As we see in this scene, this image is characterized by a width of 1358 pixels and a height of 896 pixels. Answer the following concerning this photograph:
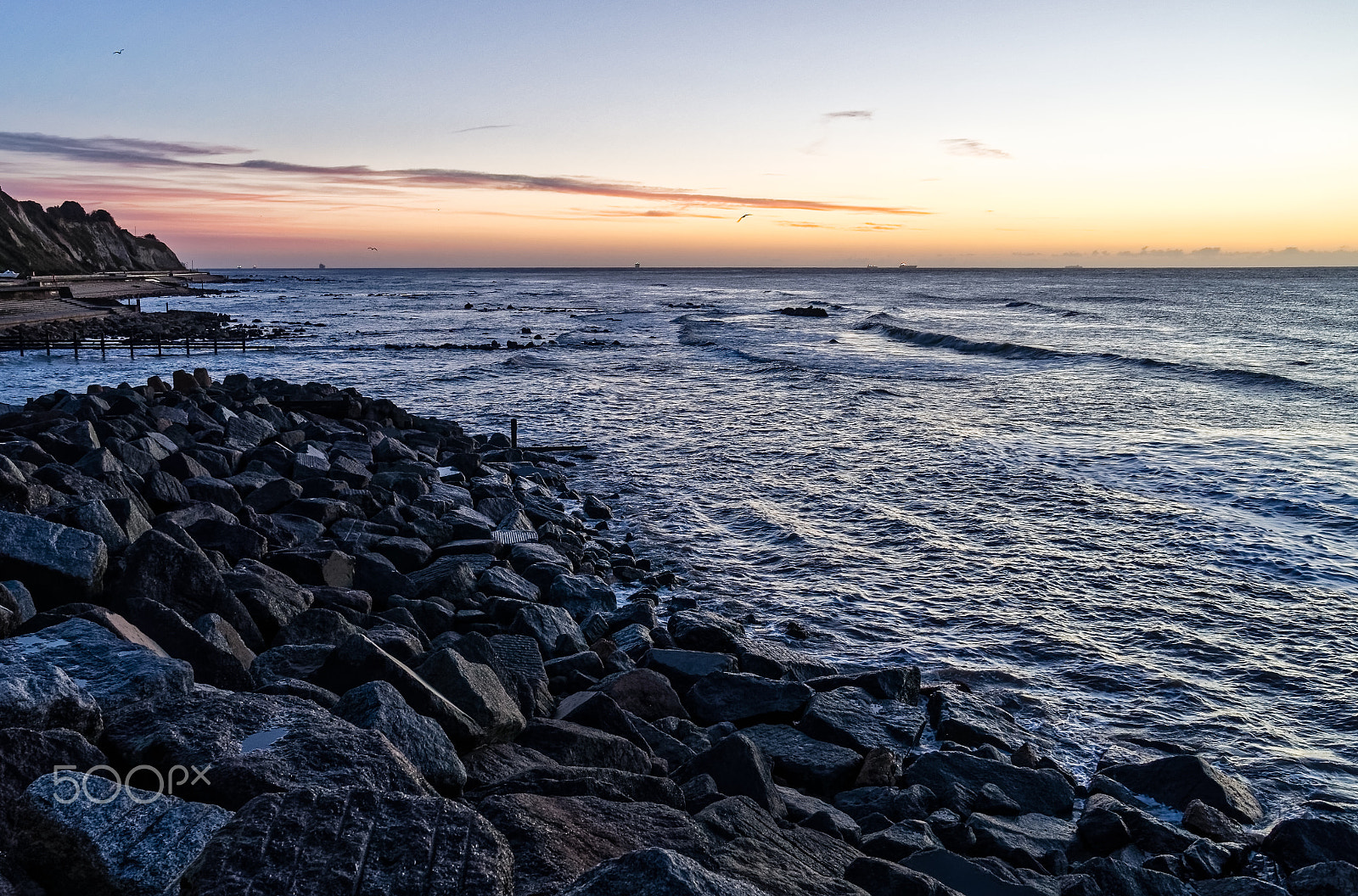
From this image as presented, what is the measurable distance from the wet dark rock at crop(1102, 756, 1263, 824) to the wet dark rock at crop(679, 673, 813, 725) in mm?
2479

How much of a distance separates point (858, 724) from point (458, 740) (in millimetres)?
3600

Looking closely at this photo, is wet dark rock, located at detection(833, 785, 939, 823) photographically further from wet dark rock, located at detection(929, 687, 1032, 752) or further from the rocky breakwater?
wet dark rock, located at detection(929, 687, 1032, 752)

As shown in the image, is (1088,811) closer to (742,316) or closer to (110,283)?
(742,316)

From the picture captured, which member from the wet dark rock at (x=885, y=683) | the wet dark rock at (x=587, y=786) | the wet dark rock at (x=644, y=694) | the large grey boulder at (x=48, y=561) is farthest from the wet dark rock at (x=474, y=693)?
the wet dark rock at (x=885, y=683)

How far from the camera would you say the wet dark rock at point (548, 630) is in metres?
7.93

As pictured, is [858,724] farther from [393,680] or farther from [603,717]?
[393,680]

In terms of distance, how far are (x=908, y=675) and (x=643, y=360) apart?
3345 cm

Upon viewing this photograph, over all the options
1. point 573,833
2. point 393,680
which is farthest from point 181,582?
point 573,833

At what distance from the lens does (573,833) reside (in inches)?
136

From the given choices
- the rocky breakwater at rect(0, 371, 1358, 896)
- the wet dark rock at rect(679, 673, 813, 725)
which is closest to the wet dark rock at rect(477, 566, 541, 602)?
the rocky breakwater at rect(0, 371, 1358, 896)

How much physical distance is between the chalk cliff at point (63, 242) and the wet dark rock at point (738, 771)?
339 feet

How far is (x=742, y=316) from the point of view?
246 ft

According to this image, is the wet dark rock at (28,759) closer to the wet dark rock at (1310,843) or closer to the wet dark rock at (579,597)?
the wet dark rock at (579,597)

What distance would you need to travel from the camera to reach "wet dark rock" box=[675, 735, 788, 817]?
5.12 meters
